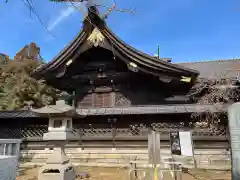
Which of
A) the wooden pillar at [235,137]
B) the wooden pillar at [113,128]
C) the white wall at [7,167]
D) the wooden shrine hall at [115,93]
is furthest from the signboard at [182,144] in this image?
the white wall at [7,167]

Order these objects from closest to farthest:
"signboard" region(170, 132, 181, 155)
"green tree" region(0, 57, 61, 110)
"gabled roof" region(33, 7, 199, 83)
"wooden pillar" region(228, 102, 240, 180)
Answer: "wooden pillar" region(228, 102, 240, 180) < "signboard" region(170, 132, 181, 155) < "gabled roof" region(33, 7, 199, 83) < "green tree" region(0, 57, 61, 110)

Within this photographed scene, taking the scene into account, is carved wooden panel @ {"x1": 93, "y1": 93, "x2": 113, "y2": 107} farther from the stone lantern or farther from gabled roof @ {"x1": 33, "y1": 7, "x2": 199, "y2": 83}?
the stone lantern

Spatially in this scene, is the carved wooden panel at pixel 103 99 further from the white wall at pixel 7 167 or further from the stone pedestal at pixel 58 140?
the white wall at pixel 7 167

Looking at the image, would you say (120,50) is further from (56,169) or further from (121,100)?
A: (56,169)

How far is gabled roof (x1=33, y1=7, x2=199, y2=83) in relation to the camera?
11086mm

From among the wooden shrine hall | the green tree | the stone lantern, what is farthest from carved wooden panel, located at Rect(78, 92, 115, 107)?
the green tree

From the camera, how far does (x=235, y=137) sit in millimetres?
5891

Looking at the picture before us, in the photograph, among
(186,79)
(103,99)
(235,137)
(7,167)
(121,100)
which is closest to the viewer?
(7,167)

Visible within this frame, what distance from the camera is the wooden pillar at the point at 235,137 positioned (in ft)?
18.6

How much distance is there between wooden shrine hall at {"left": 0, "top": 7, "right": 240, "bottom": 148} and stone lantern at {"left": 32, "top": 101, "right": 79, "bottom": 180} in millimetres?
2562

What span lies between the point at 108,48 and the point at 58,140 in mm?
6065

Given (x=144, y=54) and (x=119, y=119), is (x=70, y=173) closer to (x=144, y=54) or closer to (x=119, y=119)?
(x=119, y=119)

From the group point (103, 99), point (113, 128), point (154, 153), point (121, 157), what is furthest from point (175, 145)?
point (103, 99)

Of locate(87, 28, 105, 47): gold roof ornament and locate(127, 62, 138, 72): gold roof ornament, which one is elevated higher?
locate(87, 28, 105, 47): gold roof ornament
